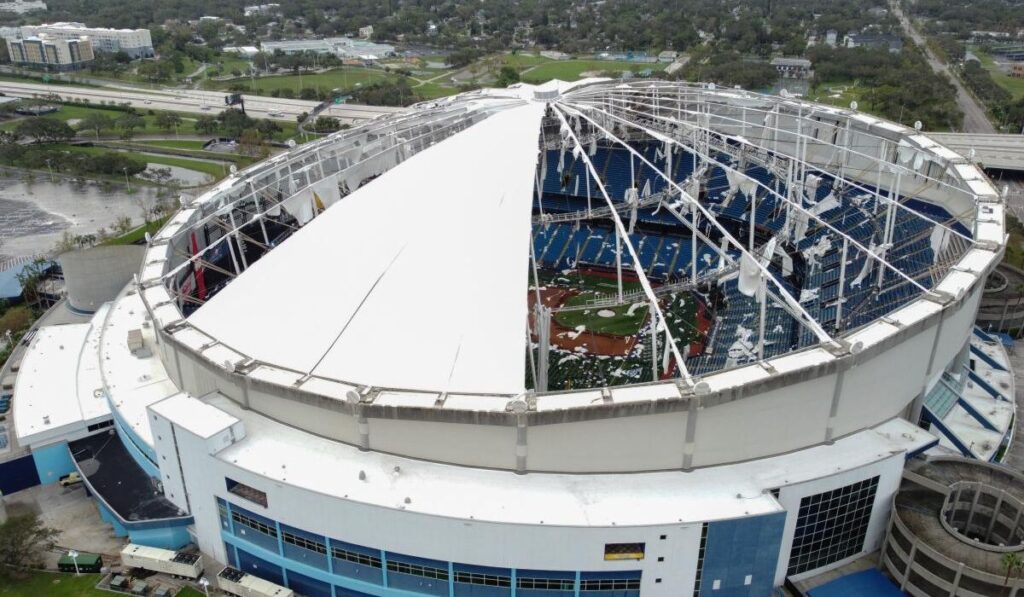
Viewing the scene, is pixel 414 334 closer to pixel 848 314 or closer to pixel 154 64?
pixel 848 314

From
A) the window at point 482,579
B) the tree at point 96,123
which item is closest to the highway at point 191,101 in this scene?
the tree at point 96,123

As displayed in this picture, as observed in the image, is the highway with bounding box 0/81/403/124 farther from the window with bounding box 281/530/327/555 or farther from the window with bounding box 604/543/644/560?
the window with bounding box 604/543/644/560

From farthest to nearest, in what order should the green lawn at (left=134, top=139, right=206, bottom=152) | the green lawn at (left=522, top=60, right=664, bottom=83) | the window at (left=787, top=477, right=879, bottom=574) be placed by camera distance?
the green lawn at (left=522, top=60, right=664, bottom=83)
the green lawn at (left=134, top=139, right=206, bottom=152)
the window at (left=787, top=477, right=879, bottom=574)

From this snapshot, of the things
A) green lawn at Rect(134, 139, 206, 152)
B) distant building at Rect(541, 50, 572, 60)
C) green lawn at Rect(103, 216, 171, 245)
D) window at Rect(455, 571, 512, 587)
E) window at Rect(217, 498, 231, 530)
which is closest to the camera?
window at Rect(455, 571, 512, 587)

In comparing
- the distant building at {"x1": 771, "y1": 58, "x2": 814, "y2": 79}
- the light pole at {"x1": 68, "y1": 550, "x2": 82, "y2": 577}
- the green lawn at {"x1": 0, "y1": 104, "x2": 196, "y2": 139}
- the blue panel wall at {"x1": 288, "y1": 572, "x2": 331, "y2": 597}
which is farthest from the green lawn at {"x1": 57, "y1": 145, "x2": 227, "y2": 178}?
the distant building at {"x1": 771, "y1": 58, "x2": 814, "y2": 79}

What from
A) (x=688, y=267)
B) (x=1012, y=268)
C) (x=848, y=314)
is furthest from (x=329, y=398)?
(x=1012, y=268)

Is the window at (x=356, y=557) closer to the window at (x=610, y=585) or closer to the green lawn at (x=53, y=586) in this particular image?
the window at (x=610, y=585)

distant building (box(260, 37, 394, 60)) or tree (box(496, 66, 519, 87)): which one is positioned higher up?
distant building (box(260, 37, 394, 60))

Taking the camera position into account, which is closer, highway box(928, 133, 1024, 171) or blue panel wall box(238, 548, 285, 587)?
blue panel wall box(238, 548, 285, 587)
